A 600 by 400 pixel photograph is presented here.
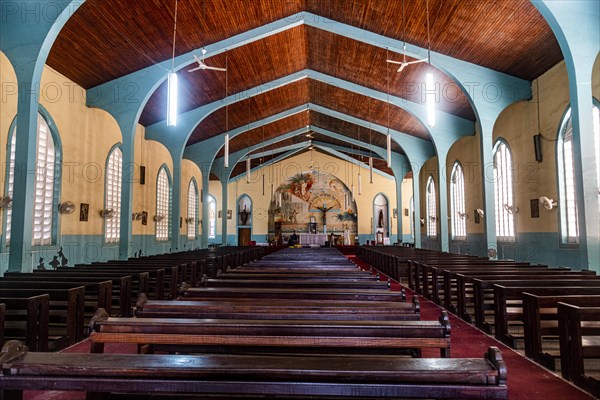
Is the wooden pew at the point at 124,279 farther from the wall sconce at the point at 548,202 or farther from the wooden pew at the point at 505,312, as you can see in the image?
the wall sconce at the point at 548,202

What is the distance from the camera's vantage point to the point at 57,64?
9.37 meters

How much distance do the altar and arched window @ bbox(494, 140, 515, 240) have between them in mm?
12199

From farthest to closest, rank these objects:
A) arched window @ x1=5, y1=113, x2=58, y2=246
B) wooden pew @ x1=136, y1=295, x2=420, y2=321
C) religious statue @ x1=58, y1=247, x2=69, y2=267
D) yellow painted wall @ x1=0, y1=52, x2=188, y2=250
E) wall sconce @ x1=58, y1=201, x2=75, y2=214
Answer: religious statue @ x1=58, y1=247, x2=69, y2=267, wall sconce @ x1=58, y1=201, x2=75, y2=214, arched window @ x1=5, y1=113, x2=58, y2=246, yellow painted wall @ x1=0, y1=52, x2=188, y2=250, wooden pew @ x1=136, y1=295, x2=420, y2=321

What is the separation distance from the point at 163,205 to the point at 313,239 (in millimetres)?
9949

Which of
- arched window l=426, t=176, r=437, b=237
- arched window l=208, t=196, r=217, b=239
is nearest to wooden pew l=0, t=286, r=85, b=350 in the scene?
arched window l=426, t=176, r=437, b=237

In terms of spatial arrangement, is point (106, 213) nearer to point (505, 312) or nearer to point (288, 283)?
point (288, 283)

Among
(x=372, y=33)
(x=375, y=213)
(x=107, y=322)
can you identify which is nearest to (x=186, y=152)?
(x=372, y=33)

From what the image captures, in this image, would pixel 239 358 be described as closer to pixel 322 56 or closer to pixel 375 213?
pixel 322 56

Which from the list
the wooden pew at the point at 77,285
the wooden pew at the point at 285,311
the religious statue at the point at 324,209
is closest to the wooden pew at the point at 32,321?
the wooden pew at the point at 77,285

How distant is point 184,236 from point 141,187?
16.4ft

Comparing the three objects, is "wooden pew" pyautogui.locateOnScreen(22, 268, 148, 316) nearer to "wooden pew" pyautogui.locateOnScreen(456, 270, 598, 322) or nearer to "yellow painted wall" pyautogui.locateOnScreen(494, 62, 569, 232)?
"wooden pew" pyautogui.locateOnScreen(456, 270, 598, 322)

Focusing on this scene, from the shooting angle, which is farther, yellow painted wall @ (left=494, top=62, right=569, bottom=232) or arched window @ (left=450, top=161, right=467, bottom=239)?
arched window @ (left=450, top=161, right=467, bottom=239)

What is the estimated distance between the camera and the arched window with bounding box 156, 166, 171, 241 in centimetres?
1630

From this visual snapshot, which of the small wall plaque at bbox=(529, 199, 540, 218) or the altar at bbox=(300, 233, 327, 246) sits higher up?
the small wall plaque at bbox=(529, 199, 540, 218)
